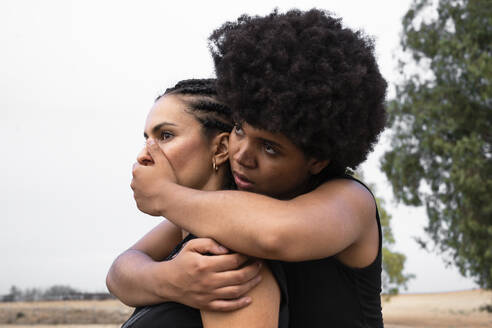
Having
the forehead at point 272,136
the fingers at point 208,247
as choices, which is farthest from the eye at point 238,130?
the fingers at point 208,247

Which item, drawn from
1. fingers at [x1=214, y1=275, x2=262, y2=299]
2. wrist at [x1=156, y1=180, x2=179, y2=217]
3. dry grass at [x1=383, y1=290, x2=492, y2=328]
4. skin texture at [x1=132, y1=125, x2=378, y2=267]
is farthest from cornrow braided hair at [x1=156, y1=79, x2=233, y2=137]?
dry grass at [x1=383, y1=290, x2=492, y2=328]

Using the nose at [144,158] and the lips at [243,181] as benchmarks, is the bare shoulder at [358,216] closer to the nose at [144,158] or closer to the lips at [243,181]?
the lips at [243,181]

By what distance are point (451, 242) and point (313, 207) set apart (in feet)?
59.9

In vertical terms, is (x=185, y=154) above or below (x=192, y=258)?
above

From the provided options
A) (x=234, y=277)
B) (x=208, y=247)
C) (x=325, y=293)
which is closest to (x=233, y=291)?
(x=234, y=277)

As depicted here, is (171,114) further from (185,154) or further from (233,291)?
(233,291)

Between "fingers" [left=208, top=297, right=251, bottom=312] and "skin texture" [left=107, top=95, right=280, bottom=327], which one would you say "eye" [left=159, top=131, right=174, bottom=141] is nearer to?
"skin texture" [left=107, top=95, right=280, bottom=327]

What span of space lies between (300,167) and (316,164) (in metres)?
0.08

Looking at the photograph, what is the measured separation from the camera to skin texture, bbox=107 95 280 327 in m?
1.92

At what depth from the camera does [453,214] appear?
18.8m

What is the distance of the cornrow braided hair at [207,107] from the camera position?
2467mm

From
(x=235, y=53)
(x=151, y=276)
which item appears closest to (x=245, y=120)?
(x=235, y=53)

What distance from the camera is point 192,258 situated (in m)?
1.97

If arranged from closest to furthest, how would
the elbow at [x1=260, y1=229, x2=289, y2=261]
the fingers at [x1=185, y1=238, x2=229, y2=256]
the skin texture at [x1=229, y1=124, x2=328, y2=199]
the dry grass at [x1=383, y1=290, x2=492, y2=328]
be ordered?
the elbow at [x1=260, y1=229, x2=289, y2=261]
the fingers at [x1=185, y1=238, x2=229, y2=256]
the skin texture at [x1=229, y1=124, x2=328, y2=199]
the dry grass at [x1=383, y1=290, x2=492, y2=328]
